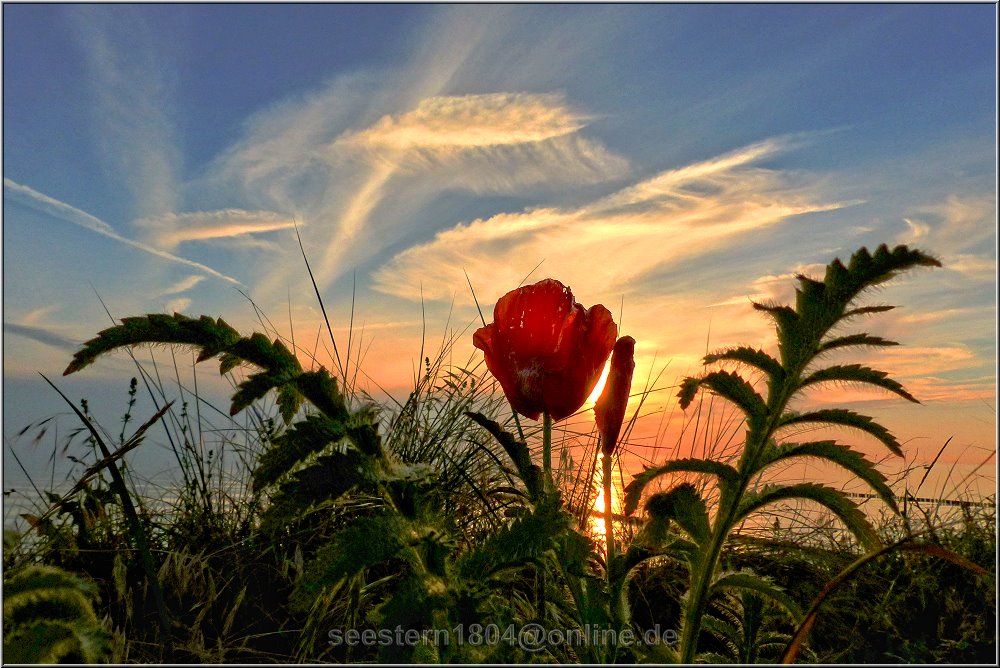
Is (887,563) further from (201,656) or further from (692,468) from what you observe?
(201,656)

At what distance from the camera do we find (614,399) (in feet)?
6.16

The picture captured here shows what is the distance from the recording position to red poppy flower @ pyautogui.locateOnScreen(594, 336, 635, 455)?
186cm

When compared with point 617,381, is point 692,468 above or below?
below

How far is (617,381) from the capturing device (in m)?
1.88

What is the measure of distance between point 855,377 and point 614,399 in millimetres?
541

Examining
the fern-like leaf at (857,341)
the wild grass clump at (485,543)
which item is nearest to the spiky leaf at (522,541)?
the wild grass clump at (485,543)

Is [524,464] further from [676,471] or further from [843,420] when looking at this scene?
[843,420]

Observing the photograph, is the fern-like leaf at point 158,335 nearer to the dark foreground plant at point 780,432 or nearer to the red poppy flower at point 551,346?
the red poppy flower at point 551,346

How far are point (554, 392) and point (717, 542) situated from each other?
507 millimetres

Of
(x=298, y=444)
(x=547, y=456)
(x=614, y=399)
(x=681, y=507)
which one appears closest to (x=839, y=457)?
(x=681, y=507)

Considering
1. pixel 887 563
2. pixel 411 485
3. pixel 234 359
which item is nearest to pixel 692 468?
pixel 411 485

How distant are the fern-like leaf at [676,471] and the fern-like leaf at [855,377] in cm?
26

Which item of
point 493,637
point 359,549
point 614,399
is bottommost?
point 493,637

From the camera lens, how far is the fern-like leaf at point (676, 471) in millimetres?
1862
